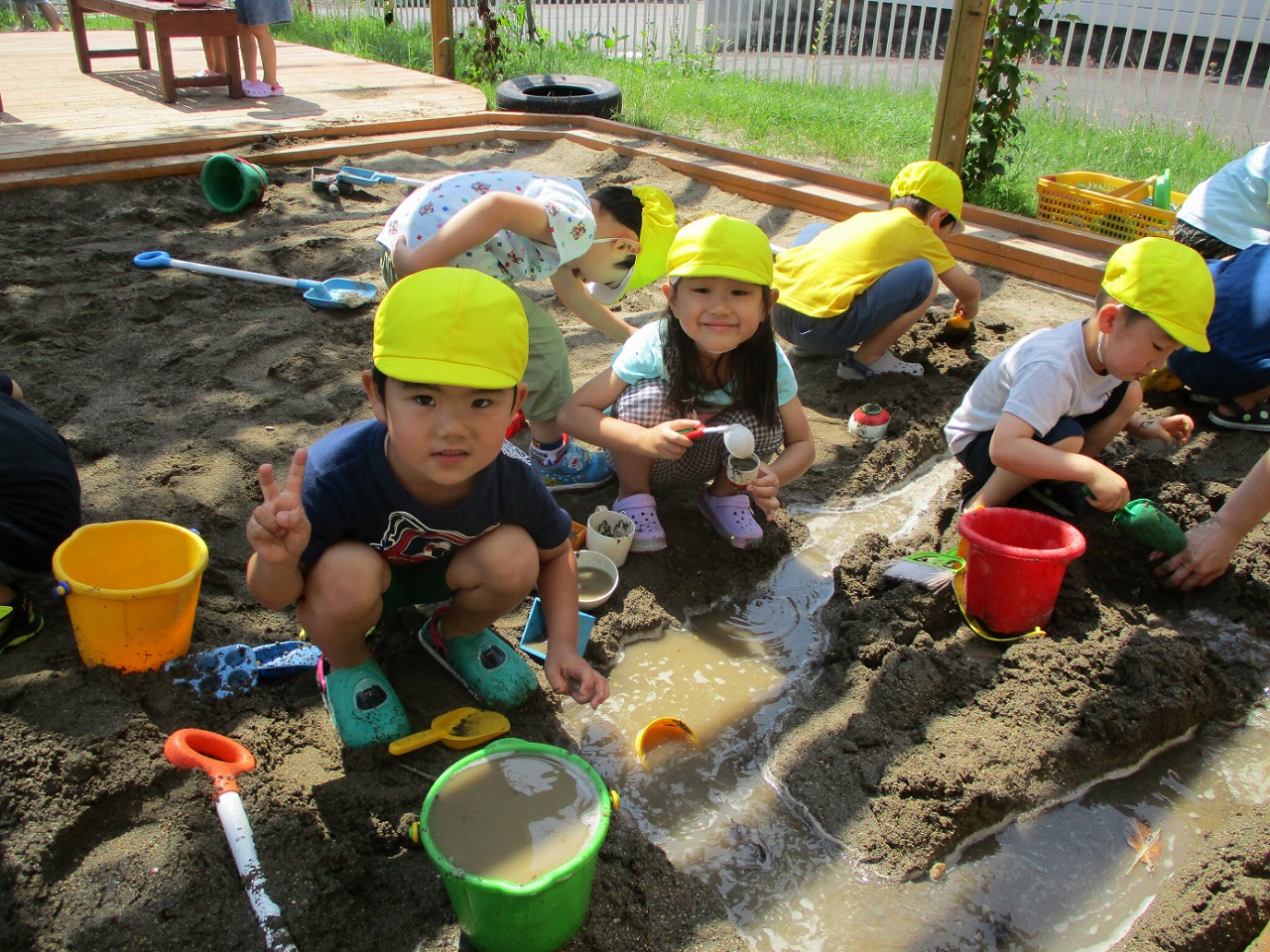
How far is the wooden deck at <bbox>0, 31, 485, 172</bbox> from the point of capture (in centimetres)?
567

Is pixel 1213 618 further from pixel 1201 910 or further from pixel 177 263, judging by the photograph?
pixel 177 263

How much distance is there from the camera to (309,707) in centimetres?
211

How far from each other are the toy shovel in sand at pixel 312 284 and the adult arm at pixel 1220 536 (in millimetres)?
3209

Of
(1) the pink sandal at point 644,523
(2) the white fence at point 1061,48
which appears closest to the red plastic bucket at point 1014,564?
(1) the pink sandal at point 644,523

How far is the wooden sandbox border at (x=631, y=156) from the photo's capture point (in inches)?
189

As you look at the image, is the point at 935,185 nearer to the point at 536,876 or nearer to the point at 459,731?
the point at 459,731

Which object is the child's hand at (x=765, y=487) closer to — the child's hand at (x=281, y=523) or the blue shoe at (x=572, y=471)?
the blue shoe at (x=572, y=471)

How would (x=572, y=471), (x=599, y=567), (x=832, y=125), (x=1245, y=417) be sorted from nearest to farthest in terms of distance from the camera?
(x=599, y=567) < (x=572, y=471) < (x=1245, y=417) < (x=832, y=125)

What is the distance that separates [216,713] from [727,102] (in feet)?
23.0

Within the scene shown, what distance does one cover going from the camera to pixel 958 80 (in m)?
5.23

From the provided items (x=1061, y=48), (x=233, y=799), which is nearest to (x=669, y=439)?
(x=233, y=799)

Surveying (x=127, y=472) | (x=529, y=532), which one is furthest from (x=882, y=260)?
(x=127, y=472)

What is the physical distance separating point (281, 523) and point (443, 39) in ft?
25.1

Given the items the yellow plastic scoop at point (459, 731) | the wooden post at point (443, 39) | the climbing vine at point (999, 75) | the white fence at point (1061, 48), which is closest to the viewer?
the yellow plastic scoop at point (459, 731)
